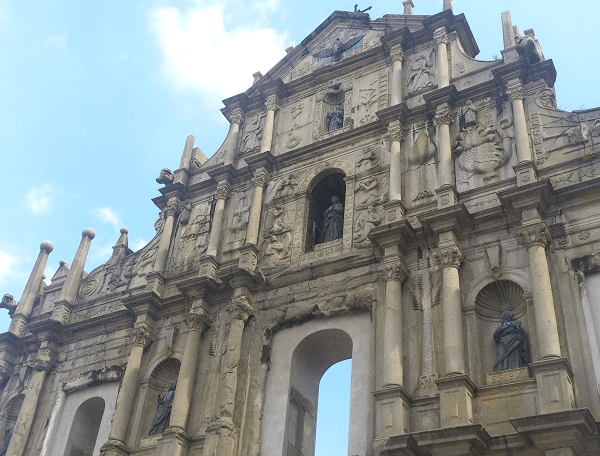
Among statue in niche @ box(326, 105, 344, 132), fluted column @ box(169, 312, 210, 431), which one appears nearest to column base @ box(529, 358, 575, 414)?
fluted column @ box(169, 312, 210, 431)

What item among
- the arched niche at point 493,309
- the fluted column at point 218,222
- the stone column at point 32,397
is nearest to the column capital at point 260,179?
the fluted column at point 218,222

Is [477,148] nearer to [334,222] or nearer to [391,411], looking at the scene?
[334,222]

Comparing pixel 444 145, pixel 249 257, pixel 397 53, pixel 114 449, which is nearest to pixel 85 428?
pixel 114 449

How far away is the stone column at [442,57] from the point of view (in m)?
14.5

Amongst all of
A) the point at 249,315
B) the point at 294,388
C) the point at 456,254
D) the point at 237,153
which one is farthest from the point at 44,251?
the point at 456,254

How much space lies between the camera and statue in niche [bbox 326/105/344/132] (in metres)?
15.9

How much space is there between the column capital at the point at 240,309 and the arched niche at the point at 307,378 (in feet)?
2.37

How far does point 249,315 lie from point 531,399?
5453 millimetres

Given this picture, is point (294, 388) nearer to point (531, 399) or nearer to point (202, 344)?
point (202, 344)

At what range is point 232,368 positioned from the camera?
12742mm

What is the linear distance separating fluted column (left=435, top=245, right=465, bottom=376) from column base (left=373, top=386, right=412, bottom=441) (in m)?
0.74

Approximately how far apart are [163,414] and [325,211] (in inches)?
204

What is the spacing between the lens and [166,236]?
53.4ft

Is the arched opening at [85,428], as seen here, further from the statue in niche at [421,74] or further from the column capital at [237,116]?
the statue in niche at [421,74]
